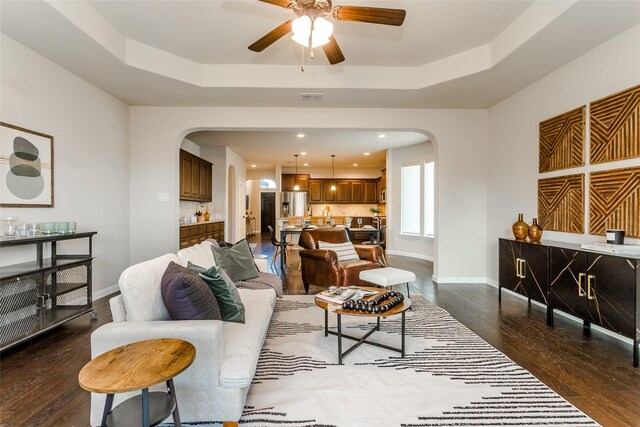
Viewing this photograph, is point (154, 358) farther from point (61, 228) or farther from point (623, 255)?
point (623, 255)

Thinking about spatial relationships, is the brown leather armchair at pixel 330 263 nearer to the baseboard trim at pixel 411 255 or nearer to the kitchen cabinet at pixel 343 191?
the baseboard trim at pixel 411 255

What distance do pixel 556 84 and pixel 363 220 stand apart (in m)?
7.35

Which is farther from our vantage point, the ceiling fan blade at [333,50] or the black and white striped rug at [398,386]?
the ceiling fan blade at [333,50]

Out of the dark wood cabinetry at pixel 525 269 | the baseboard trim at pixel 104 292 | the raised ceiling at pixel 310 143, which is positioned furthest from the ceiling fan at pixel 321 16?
the baseboard trim at pixel 104 292

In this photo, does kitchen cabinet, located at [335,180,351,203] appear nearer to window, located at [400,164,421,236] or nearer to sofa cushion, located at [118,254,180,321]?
window, located at [400,164,421,236]

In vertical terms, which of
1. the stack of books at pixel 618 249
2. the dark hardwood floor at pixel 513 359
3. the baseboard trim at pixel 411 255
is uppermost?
the stack of books at pixel 618 249

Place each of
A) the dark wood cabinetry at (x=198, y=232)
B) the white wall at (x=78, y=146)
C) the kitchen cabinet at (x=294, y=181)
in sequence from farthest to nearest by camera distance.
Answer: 1. the kitchen cabinet at (x=294, y=181)
2. the dark wood cabinetry at (x=198, y=232)
3. the white wall at (x=78, y=146)

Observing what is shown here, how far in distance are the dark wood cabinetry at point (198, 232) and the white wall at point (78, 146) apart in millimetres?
977

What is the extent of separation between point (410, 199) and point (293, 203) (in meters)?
4.12

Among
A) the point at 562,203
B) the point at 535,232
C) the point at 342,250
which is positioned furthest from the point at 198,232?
the point at 562,203

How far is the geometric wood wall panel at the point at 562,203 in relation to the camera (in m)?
3.27

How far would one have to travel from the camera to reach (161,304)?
5.98 feet

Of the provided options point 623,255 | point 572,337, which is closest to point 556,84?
point 623,255

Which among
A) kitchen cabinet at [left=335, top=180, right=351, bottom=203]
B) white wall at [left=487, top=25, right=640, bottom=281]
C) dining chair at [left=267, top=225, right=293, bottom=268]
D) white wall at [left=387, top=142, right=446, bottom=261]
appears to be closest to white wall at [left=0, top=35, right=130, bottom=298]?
dining chair at [left=267, top=225, right=293, bottom=268]
